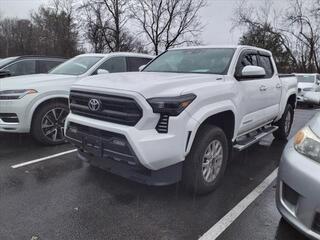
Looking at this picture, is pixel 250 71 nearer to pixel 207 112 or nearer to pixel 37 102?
pixel 207 112

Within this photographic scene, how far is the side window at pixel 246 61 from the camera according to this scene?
4.54 meters

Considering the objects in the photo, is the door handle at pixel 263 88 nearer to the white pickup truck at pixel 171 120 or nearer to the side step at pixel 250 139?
the white pickup truck at pixel 171 120

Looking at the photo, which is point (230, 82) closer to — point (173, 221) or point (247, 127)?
point (247, 127)

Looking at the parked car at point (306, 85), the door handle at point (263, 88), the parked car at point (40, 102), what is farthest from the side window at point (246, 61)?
the parked car at point (306, 85)

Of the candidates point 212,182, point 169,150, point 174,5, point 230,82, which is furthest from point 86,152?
point 174,5

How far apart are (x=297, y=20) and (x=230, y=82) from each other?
32912mm

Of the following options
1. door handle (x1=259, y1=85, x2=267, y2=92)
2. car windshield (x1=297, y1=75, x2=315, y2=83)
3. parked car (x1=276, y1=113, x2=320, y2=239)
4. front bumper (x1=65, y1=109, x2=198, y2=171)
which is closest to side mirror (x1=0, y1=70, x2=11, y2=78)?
front bumper (x1=65, y1=109, x2=198, y2=171)

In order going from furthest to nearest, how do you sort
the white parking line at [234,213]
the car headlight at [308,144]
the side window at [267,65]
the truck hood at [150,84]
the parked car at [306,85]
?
the parked car at [306,85] < the side window at [267,65] < the truck hood at [150,84] < the white parking line at [234,213] < the car headlight at [308,144]

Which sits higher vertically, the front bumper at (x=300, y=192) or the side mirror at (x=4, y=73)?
the side mirror at (x=4, y=73)

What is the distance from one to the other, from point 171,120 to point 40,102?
128 inches

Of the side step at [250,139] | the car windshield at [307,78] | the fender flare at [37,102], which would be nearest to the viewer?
the side step at [250,139]

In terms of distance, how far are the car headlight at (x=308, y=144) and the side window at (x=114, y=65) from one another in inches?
176

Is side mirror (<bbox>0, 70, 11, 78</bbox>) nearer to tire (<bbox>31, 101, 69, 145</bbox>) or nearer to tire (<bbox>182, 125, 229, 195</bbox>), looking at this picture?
tire (<bbox>31, 101, 69, 145</bbox>)

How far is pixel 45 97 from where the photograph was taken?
18.4 ft
